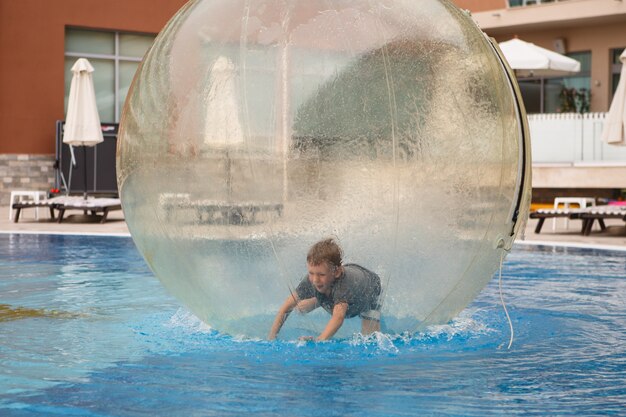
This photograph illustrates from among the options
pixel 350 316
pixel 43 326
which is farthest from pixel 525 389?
pixel 43 326

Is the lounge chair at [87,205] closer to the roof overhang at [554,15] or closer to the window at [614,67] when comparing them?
the roof overhang at [554,15]

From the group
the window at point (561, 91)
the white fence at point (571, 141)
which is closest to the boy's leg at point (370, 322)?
the white fence at point (571, 141)

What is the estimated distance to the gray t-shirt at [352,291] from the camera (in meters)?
5.70

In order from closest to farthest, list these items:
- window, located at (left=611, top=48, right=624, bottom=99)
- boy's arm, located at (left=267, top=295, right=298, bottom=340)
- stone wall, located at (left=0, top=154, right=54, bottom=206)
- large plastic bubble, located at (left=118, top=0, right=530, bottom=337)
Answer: large plastic bubble, located at (left=118, top=0, right=530, bottom=337) → boy's arm, located at (left=267, top=295, right=298, bottom=340) → stone wall, located at (left=0, top=154, right=54, bottom=206) → window, located at (left=611, top=48, right=624, bottom=99)

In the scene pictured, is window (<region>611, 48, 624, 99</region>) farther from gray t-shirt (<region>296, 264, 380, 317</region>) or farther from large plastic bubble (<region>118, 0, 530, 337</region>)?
gray t-shirt (<region>296, 264, 380, 317</region>)

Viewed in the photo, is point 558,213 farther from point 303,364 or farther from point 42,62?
point 42,62

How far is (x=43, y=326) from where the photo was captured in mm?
7133

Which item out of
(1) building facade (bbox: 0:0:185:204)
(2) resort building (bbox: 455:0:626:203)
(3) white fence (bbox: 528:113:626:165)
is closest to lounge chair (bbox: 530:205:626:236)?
(3) white fence (bbox: 528:113:626:165)

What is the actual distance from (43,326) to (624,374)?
382cm

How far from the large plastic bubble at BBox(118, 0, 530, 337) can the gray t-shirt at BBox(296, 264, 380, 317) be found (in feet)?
0.20

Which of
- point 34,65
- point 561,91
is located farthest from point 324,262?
point 561,91

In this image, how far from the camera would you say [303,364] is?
223 inches

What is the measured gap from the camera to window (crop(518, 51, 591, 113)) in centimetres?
2711

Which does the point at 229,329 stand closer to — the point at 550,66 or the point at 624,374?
the point at 624,374
